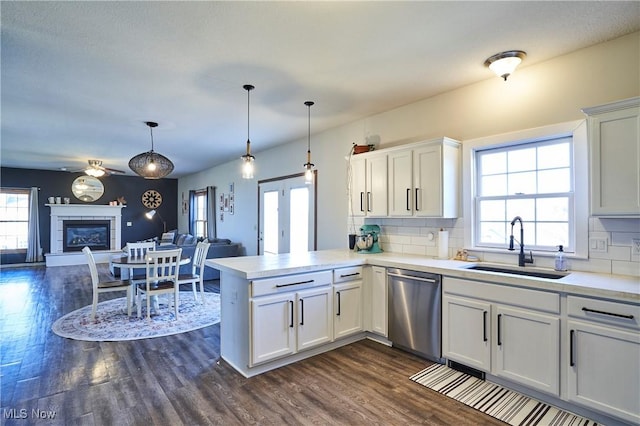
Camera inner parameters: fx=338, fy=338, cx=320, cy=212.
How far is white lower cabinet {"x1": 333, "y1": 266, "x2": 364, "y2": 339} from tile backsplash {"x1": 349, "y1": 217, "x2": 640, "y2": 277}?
2.61ft

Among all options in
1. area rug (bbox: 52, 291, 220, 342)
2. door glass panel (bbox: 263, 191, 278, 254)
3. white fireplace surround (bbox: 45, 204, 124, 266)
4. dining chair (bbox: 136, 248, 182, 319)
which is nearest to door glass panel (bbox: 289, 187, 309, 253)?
door glass panel (bbox: 263, 191, 278, 254)

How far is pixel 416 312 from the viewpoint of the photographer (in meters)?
3.11

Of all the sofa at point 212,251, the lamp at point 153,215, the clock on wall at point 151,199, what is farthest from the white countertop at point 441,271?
the clock on wall at point 151,199

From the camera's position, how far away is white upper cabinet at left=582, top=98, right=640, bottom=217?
221 cm

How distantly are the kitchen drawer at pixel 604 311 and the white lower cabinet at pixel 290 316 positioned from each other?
1.89 metres

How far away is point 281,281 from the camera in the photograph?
290 cm

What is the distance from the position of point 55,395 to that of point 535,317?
3.53m

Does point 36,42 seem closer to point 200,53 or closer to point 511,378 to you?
point 200,53

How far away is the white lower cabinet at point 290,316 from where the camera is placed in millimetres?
2789

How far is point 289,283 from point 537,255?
7.08 feet

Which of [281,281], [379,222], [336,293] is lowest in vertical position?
[336,293]

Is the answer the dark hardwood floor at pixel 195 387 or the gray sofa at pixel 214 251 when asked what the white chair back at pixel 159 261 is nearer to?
the dark hardwood floor at pixel 195 387

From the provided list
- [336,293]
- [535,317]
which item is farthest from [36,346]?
[535,317]

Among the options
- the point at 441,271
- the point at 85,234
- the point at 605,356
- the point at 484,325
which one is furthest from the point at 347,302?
the point at 85,234
